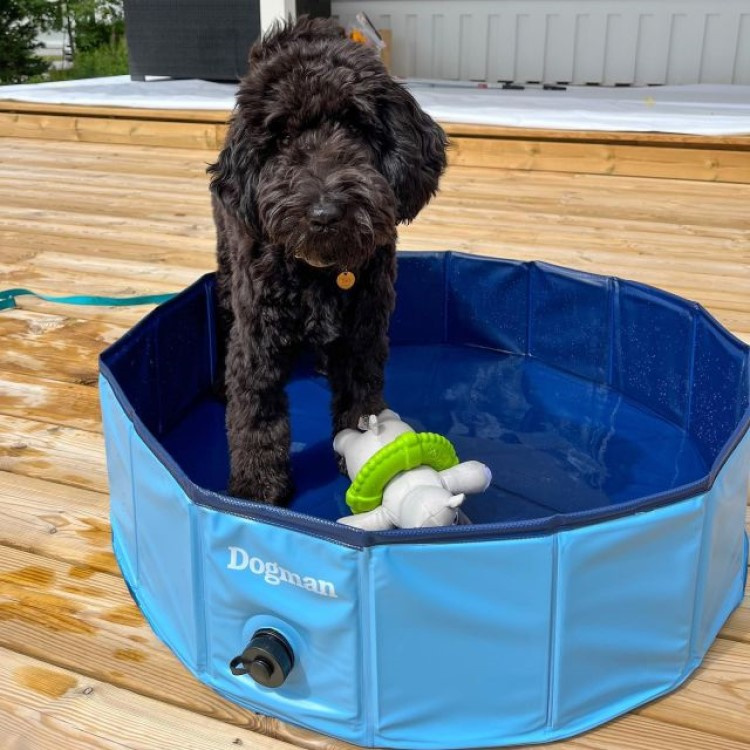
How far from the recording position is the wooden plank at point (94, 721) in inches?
63.6

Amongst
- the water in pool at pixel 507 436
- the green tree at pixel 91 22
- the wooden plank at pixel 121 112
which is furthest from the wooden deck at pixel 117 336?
the green tree at pixel 91 22

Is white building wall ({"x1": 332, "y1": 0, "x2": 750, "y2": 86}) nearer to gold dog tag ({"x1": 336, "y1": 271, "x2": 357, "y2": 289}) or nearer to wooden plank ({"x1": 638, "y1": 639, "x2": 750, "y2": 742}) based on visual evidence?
gold dog tag ({"x1": 336, "y1": 271, "x2": 357, "y2": 289})

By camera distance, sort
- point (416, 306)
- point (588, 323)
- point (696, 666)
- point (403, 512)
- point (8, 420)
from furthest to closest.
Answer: point (416, 306), point (588, 323), point (8, 420), point (403, 512), point (696, 666)

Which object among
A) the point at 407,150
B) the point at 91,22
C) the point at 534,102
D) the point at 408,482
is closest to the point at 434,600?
the point at 408,482

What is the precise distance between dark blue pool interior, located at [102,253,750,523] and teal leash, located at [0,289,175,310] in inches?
34.7

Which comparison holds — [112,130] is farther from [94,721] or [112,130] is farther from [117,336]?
[94,721]

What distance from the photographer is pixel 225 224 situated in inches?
104

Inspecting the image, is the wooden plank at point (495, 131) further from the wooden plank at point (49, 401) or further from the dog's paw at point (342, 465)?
the dog's paw at point (342, 465)

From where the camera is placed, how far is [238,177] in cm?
202

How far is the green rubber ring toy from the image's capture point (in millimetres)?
2002

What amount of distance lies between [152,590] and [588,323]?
191 centimetres

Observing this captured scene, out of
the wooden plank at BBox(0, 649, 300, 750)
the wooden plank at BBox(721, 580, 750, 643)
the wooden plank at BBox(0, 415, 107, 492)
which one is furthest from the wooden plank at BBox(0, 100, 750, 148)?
the wooden plank at BBox(721, 580, 750, 643)

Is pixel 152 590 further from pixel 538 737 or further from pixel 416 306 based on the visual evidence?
pixel 416 306

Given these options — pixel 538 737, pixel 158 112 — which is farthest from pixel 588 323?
pixel 158 112
